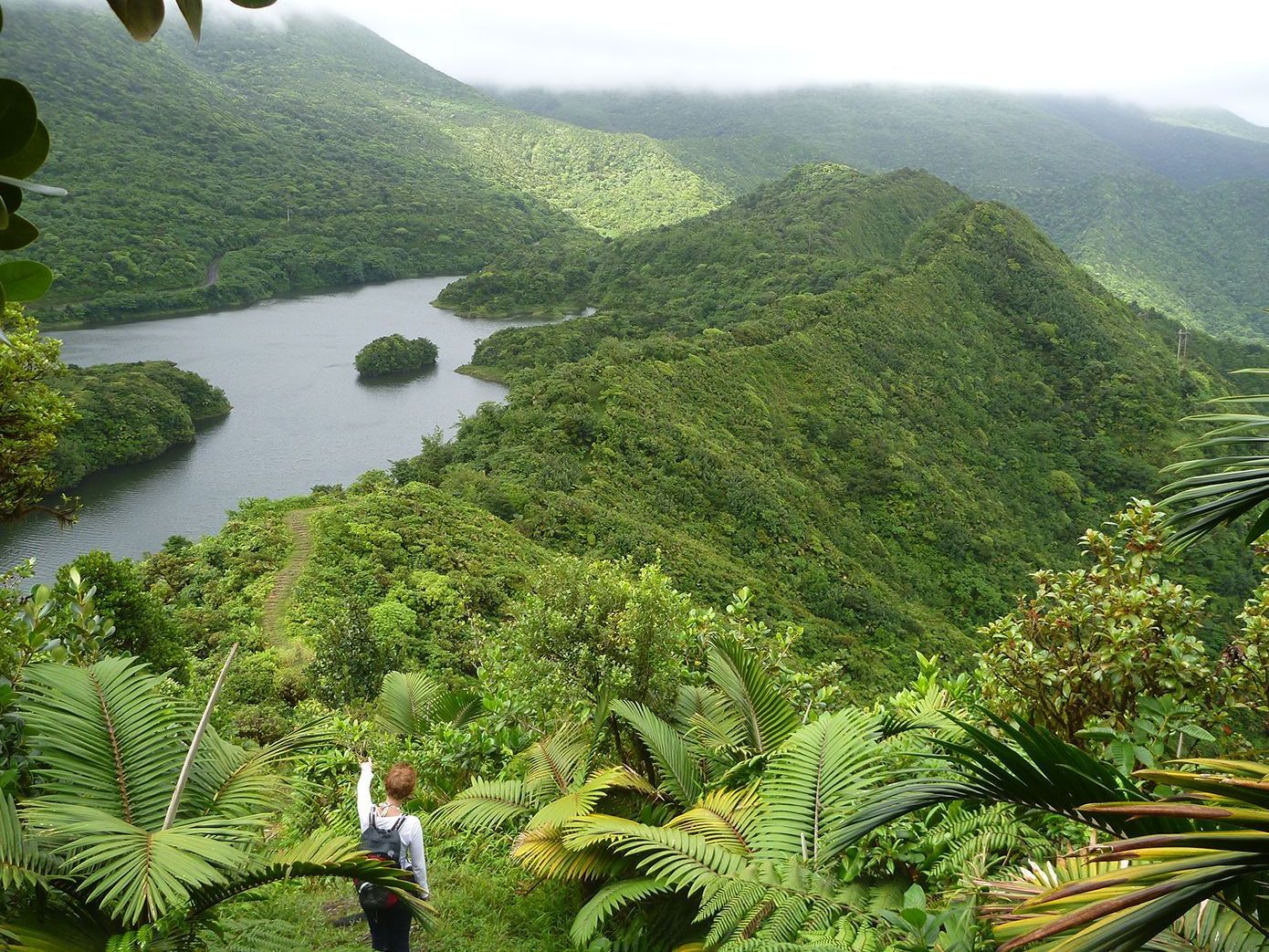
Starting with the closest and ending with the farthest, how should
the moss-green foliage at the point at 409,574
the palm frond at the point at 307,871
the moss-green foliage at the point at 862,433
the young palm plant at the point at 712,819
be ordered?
the palm frond at the point at 307,871 < the young palm plant at the point at 712,819 < the moss-green foliage at the point at 409,574 < the moss-green foliage at the point at 862,433

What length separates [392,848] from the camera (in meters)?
3.61

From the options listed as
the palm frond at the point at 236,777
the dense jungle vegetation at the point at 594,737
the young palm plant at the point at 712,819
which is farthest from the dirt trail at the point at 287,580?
the palm frond at the point at 236,777

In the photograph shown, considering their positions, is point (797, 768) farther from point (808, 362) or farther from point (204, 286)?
point (204, 286)

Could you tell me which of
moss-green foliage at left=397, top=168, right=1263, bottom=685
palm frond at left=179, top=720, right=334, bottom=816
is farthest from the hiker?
moss-green foliage at left=397, top=168, right=1263, bottom=685

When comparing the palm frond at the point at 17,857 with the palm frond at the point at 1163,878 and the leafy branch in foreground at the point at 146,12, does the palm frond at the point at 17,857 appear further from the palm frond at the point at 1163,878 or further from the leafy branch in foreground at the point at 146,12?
the palm frond at the point at 1163,878

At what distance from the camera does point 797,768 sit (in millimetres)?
3553

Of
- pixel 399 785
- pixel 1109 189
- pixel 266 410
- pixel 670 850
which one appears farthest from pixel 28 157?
pixel 1109 189

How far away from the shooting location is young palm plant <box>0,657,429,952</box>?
7.77 feet

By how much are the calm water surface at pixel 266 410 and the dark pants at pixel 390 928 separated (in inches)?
767

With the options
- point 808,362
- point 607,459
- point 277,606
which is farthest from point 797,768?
point 808,362

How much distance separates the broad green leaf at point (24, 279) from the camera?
127cm

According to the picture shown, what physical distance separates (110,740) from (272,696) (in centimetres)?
857

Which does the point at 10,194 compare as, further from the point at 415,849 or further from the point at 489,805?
the point at 489,805

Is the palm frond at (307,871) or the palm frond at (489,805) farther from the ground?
the palm frond at (307,871)
